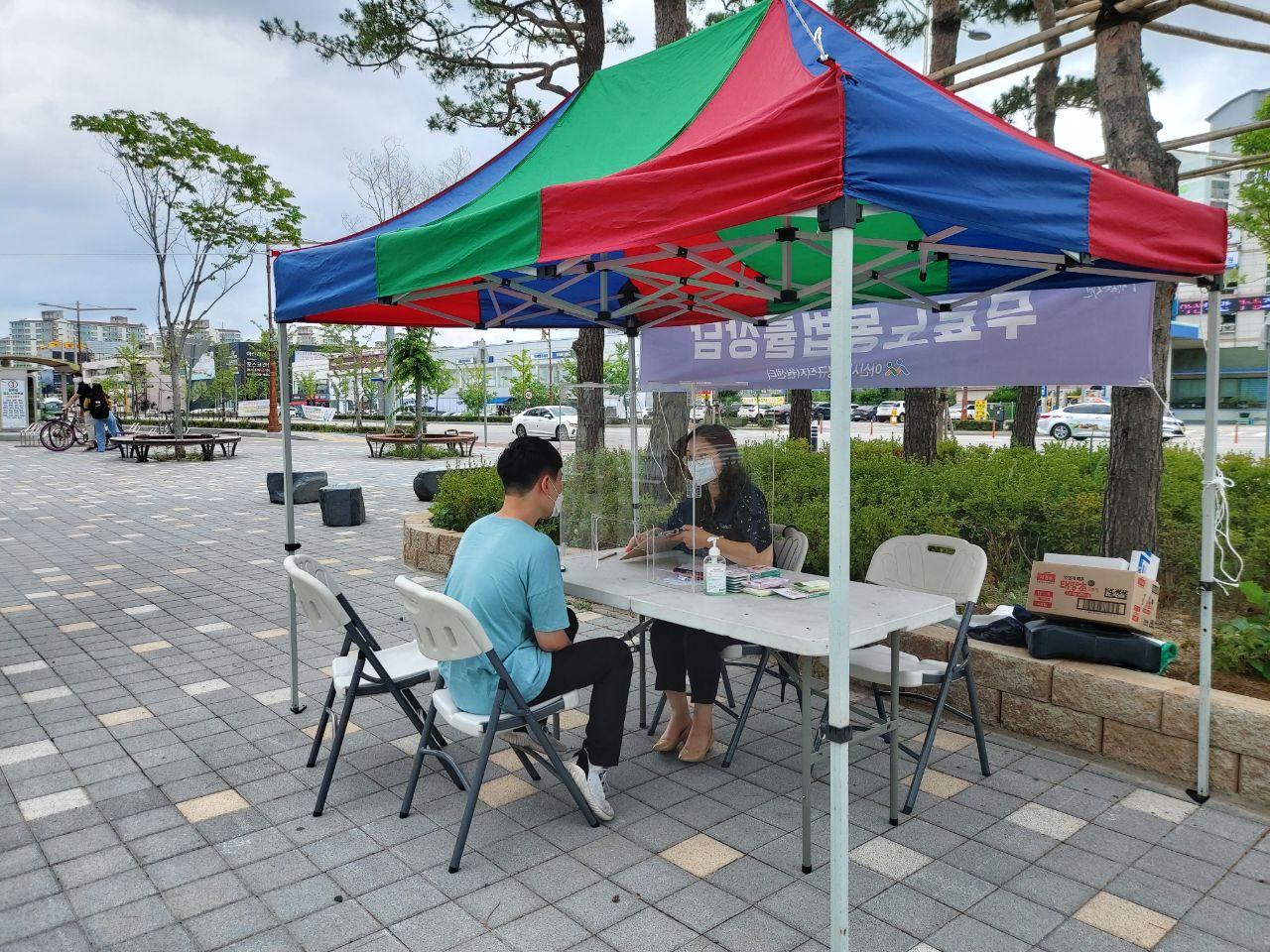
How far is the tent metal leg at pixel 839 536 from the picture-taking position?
198cm

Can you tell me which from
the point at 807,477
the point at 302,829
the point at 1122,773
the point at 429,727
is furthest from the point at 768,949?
the point at 807,477

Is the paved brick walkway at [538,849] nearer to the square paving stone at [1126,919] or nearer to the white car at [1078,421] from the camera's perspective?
the square paving stone at [1126,919]

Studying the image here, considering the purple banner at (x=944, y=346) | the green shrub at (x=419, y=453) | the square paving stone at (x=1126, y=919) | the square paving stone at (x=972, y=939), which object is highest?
the purple banner at (x=944, y=346)

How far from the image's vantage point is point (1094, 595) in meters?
3.45

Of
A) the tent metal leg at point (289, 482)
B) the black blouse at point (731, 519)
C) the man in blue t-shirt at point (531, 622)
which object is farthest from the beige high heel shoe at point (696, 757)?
the tent metal leg at point (289, 482)

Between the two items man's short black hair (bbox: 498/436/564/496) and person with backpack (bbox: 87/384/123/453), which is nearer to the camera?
man's short black hair (bbox: 498/436/564/496)

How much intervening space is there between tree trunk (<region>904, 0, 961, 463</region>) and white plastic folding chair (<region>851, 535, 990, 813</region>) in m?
5.00

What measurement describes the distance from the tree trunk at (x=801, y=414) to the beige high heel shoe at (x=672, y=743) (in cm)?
783

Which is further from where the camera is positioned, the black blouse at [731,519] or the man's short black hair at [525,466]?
the black blouse at [731,519]

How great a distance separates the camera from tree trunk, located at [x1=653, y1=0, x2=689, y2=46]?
7.68 metres

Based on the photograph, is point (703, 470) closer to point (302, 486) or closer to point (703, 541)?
point (703, 541)

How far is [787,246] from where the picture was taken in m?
3.67

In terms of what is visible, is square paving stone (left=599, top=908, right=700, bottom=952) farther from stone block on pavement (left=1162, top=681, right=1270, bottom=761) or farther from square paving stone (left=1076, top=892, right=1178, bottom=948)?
stone block on pavement (left=1162, top=681, right=1270, bottom=761)

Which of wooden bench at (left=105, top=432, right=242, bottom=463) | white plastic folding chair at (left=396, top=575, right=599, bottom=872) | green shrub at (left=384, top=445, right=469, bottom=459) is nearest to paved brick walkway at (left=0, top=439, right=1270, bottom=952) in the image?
white plastic folding chair at (left=396, top=575, right=599, bottom=872)
